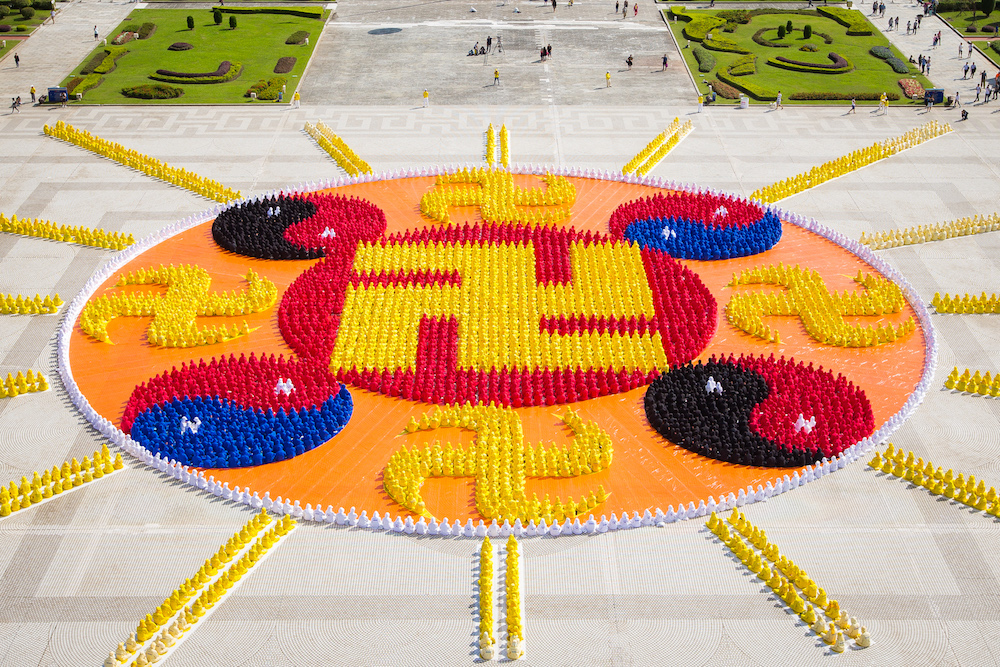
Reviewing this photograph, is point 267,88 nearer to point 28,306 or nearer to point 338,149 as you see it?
point 338,149

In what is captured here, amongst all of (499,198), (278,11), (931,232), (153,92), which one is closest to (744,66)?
(931,232)

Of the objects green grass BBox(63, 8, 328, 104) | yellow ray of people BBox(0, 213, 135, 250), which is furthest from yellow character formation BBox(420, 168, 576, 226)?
green grass BBox(63, 8, 328, 104)

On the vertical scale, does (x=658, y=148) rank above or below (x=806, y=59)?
below

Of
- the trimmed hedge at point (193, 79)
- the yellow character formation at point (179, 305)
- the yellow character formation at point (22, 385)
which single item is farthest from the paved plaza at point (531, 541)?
the trimmed hedge at point (193, 79)

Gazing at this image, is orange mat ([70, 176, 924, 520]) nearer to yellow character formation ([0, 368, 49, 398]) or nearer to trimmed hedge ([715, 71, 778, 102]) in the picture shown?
yellow character formation ([0, 368, 49, 398])

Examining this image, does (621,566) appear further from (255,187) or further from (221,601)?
(255,187)

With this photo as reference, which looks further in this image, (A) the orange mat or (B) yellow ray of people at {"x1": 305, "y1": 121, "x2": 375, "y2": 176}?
(B) yellow ray of people at {"x1": 305, "y1": 121, "x2": 375, "y2": 176}
